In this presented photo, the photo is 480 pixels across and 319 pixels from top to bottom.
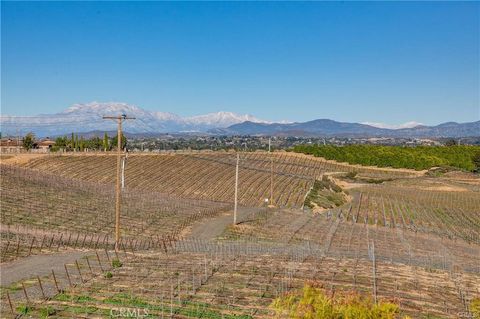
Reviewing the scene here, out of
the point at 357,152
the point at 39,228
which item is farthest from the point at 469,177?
the point at 39,228

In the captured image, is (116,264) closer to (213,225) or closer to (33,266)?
(33,266)

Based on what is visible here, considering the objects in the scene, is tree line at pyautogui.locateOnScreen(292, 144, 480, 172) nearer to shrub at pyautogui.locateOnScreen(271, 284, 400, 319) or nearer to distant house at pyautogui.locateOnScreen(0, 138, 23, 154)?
distant house at pyautogui.locateOnScreen(0, 138, 23, 154)

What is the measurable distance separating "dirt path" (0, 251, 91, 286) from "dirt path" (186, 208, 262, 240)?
15377 millimetres

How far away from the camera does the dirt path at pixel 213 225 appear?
154ft

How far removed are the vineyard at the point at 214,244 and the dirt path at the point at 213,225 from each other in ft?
0.78

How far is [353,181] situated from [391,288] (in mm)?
90206

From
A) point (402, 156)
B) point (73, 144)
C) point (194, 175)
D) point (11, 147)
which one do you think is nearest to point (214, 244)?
point (194, 175)

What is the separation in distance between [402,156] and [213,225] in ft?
366

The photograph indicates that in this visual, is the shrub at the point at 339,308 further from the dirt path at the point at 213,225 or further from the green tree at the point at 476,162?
the green tree at the point at 476,162

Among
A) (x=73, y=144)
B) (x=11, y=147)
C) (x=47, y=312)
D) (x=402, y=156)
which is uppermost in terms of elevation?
(x=73, y=144)

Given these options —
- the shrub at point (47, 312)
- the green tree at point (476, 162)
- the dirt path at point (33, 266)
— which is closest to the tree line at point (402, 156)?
the green tree at point (476, 162)

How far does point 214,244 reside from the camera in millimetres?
41625

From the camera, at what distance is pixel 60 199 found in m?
53.1

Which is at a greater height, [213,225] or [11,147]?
[11,147]
